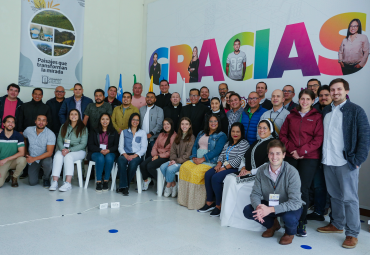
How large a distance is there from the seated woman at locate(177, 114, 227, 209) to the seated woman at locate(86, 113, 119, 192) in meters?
1.24

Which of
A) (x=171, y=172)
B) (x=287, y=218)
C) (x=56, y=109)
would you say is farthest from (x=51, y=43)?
(x=287, y=218)

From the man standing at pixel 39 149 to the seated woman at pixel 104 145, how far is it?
24.1 inches

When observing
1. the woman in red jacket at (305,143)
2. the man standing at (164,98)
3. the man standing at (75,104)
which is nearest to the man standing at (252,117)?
the woman in red jacket at (305,143)

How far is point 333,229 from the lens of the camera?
321 cm

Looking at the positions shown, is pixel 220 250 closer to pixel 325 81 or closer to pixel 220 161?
pixel 220 161

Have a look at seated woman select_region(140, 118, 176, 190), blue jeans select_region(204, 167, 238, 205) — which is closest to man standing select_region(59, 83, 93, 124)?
seated woman select_region(140, 118, 176, 190)

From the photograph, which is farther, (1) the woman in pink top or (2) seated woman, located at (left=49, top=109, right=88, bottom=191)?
(2) seated woman, located at (left=49, top=109, right=88, bottom=191)

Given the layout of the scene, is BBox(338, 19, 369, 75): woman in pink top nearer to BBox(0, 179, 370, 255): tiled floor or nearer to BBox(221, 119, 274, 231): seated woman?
BBox(221, 119, 274, 231): seated woman

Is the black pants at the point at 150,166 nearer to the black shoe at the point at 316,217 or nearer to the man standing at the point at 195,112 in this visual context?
the man standing at the point at 195,112

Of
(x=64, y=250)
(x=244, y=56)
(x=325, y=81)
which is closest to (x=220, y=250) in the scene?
(x=64, y=250)

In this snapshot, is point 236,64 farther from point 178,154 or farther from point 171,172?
point 171,172

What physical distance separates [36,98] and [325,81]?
468 cm

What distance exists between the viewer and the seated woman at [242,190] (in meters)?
3.26

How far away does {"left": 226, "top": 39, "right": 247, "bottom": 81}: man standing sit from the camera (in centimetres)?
548
